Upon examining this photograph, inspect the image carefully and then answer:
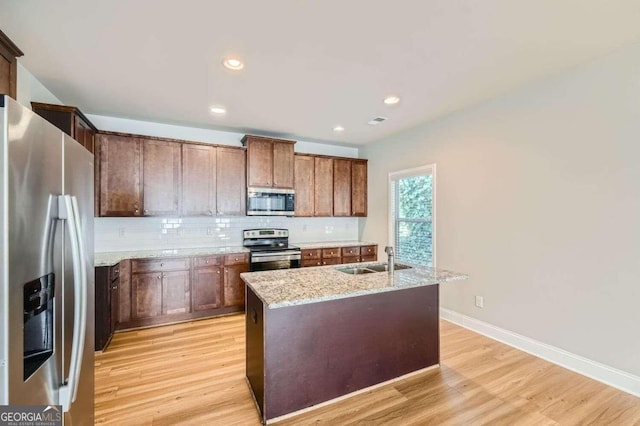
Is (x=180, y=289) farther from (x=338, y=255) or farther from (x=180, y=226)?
(x=338, y=255)

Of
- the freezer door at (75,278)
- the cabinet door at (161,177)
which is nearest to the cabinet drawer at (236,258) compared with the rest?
the cabinet door at (161,177)

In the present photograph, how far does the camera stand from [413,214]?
451 cm

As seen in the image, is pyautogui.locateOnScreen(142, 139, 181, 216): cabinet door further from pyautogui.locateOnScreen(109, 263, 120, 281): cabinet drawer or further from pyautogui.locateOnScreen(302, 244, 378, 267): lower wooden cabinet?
pyautogui.locateOnScreen(302, 244, 378, 267): lower wooden cabinet

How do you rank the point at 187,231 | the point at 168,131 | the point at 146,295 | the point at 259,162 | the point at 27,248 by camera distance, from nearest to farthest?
the point at 27,248 < the point at 146,295 < the point at 168,131 < the point at 187,231 < the point at 259,162

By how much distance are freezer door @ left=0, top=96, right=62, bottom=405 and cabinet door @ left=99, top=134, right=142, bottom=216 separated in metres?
2.87

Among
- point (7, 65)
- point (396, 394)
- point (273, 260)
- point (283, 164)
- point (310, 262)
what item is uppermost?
point (7, 65)

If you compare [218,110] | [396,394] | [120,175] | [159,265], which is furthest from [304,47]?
[159,265]

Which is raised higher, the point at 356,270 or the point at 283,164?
the point at 283,164

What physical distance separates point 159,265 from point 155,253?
192mm

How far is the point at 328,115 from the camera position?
3852 mm

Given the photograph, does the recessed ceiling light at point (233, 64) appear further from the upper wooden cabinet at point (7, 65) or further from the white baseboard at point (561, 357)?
the white baseboard at point (561, 357)

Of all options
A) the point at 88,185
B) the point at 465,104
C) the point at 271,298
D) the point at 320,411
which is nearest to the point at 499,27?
the point at 465,104

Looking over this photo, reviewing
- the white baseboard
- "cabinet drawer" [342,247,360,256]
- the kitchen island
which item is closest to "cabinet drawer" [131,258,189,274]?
the kitchen island

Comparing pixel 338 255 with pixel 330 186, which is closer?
pixel 338 255
